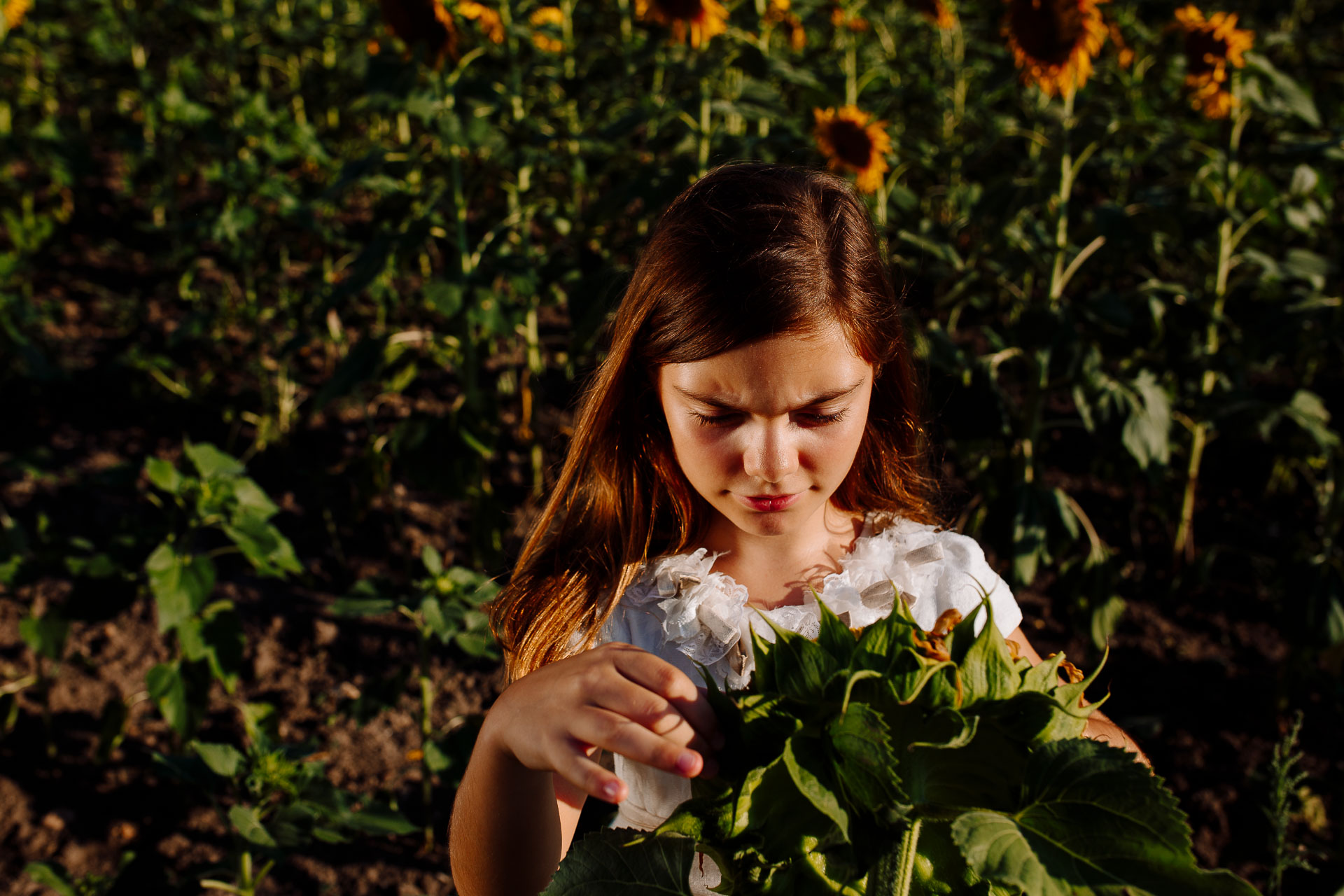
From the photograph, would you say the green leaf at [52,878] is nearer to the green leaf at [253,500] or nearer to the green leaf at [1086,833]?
the green leaf at [253,500]

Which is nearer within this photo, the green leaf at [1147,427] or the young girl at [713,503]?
the young girl at [713,503]

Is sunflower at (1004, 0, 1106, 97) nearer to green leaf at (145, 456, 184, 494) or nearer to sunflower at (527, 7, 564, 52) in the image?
sunflower at (527, 7, 564, 52)

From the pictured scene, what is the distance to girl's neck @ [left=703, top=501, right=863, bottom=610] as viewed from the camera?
3.71 ft

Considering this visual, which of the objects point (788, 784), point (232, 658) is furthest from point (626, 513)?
point (232, 658)

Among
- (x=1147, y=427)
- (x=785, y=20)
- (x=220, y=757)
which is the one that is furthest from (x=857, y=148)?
(x=220, y=757)

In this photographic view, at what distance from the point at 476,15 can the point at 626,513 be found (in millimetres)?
2022

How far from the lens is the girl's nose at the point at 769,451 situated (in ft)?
2.85

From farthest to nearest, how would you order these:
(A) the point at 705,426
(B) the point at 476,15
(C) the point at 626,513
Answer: (B) the point at 476,15, (C) the point at 626,513, (A) the point at 705,426

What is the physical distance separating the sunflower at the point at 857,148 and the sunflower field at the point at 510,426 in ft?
0.04

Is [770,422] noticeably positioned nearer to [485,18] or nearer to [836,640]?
[836,640]

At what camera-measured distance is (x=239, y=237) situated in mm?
3184

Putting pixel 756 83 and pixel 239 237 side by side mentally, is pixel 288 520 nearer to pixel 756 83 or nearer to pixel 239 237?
pixel 239 237

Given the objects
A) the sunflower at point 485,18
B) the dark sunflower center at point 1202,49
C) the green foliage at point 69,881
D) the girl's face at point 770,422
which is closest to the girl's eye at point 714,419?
the girl's face at point 770,422

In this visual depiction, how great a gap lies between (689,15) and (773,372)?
1764 millimetres
